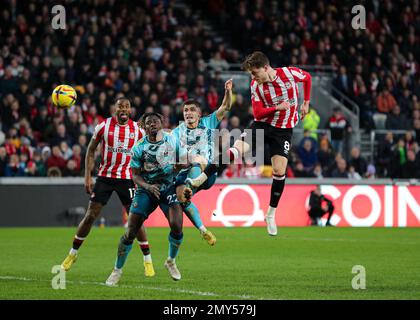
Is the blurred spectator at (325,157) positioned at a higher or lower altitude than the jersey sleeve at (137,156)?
lower

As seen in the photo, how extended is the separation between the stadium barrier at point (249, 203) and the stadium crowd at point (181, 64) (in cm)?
53

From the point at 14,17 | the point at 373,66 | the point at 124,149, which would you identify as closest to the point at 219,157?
the point at 124,149

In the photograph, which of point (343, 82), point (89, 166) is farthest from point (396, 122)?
point (89, 166)

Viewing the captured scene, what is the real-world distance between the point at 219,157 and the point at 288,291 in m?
2.54

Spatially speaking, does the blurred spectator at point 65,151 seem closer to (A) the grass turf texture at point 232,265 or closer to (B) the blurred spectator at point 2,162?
(B) the blurred spectator at point 2,162

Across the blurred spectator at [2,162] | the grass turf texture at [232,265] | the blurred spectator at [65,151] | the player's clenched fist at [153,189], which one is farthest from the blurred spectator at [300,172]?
the player's clenched fist at [153,189]

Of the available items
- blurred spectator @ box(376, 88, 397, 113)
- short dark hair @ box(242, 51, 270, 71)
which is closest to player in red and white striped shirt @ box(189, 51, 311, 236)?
short dark hair @ box(242, 51, 270, 71)

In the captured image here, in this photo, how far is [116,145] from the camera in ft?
43.1

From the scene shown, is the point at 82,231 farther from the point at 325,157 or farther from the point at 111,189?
the point at 325,157

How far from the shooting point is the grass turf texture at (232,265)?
1095cm

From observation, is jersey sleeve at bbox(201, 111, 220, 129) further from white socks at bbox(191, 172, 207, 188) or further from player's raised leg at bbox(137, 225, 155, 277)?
player's raised leg at bbox(137, 225, 155, 277)

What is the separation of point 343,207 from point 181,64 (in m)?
6.26
